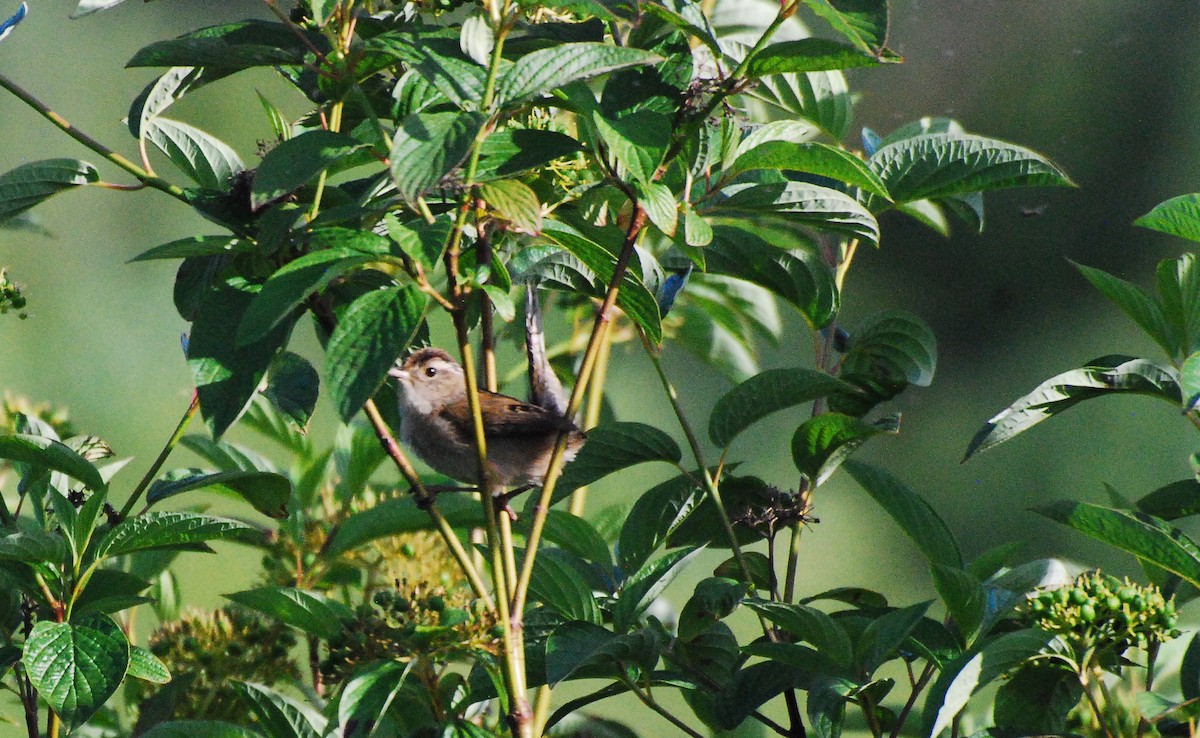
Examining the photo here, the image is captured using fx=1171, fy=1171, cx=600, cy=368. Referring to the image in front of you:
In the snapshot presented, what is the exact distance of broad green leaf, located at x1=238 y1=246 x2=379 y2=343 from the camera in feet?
2.88

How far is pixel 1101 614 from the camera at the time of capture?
1.17 meters

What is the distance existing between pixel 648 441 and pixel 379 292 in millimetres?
500

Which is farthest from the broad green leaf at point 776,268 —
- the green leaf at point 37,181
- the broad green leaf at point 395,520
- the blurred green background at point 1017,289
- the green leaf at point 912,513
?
the blurred green background at point 1017,289

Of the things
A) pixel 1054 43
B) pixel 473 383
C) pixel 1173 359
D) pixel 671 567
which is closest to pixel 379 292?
pixel 473 383

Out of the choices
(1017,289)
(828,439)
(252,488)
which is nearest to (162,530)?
(252,488)

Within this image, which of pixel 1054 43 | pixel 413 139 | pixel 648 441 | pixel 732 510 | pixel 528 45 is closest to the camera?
pixel 413 139

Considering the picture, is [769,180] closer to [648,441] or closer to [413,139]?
[648,441]

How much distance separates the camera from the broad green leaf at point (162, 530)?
1.18 metres

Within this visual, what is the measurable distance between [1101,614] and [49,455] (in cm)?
109

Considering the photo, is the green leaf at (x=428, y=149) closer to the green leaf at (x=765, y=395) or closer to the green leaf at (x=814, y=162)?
the green leaf at (x=814, y=162)

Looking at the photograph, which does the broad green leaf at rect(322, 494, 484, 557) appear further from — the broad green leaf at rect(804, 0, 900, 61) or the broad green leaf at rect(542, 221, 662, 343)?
the broad green leaf at rect(804, 0, 900, 61)

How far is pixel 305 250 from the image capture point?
1.15 meters

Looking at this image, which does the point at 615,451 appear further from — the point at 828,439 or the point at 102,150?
the point at 102,150

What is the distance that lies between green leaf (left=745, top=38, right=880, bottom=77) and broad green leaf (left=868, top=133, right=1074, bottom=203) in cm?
35
